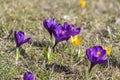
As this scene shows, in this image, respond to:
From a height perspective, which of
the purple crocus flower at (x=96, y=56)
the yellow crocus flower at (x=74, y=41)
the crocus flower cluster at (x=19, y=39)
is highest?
the crocus flower cluster at (x=19, y=39)

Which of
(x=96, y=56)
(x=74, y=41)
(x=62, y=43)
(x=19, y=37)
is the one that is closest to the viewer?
(x=96, y=56)

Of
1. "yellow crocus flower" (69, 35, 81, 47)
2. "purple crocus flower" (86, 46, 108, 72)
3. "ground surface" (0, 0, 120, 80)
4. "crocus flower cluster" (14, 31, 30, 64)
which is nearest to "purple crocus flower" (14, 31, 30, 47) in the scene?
"crocus flower cluster" (14, 31, 30, 64)

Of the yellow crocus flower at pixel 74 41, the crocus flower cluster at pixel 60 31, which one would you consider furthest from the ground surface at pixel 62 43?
the crocus flower cluster at pixel 60 31

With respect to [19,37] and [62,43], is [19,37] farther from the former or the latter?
[62,43]

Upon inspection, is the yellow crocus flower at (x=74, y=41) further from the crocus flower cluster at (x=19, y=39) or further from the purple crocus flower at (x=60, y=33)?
the crocus flower cluster at (x=19, y=39)

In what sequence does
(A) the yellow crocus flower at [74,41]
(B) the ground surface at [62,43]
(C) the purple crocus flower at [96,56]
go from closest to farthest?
(C) the purple crocus flower at [96,56] → (B) the ground surface at [62,43] → (A) the yellow crocus flower at [74,41]

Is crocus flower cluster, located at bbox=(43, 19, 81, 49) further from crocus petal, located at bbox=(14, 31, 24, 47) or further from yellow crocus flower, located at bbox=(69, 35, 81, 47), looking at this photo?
crocus petal, located at bbox=(14, 31, 24, 47)

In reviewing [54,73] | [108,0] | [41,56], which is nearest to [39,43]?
[41,56]

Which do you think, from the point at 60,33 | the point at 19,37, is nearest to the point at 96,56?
the point at 60,33
